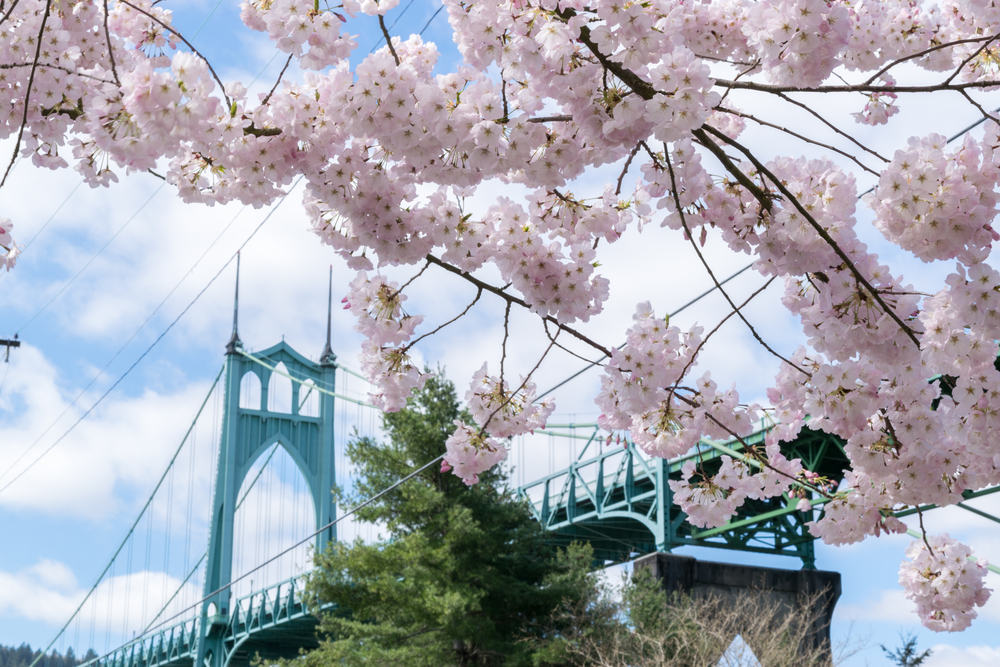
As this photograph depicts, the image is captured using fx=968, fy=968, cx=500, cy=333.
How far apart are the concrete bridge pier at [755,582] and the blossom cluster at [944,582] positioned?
14.9 metres

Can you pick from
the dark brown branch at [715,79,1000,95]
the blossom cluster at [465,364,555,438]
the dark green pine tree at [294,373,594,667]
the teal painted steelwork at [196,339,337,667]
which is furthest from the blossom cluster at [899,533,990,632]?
the teal painted steelwork at [196,339,337,667]

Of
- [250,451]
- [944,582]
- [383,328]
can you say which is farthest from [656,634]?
[250,451]

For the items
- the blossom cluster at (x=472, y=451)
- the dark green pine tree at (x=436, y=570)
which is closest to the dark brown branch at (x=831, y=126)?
the blossom cluster at (x=472, y=451)

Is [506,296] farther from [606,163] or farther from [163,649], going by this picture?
[163,649]

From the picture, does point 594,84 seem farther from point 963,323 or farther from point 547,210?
point 963,323

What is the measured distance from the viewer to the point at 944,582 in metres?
3.71

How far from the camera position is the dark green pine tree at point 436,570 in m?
13.7

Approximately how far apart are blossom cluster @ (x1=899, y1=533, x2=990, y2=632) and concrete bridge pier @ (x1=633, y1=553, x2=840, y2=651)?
14.9 m

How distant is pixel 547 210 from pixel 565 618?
12.8 metres

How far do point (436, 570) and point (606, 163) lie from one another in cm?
1229

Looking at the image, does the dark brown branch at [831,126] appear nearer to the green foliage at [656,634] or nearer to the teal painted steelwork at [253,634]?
the green foliage at [656,634]

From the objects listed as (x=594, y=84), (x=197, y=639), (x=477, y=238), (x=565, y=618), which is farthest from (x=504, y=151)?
(x=197, y=639)

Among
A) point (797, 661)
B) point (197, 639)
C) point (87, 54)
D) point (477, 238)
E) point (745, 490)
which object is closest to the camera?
point (477, 238)

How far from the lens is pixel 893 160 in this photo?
2254 millimetres
